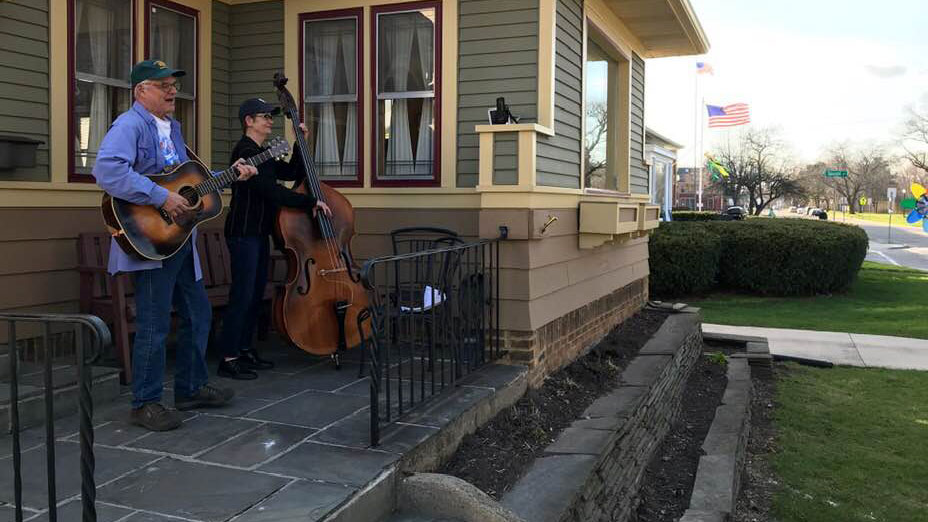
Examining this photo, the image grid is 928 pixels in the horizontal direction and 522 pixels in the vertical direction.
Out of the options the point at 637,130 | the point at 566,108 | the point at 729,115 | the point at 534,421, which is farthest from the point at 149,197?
the point at 729,115

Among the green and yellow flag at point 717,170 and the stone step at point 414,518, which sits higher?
the green and yellow flag at point 717,170

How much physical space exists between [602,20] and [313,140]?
3001mm

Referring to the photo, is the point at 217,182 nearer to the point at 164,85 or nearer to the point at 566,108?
the point at 164,85

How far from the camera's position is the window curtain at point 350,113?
20.3 feet

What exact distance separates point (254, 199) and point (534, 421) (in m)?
2.18

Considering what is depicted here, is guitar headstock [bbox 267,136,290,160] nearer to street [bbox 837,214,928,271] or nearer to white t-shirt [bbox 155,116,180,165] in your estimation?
white t-shirt [bbox 155,116,180,165]

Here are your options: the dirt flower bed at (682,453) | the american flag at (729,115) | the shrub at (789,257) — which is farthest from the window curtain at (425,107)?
the american flag at (729,115)

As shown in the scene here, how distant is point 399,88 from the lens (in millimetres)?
6066

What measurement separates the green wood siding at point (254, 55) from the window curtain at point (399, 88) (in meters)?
0.84

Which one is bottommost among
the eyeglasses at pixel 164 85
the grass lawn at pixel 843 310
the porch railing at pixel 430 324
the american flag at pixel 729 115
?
the grass lawn at pixel 843 310

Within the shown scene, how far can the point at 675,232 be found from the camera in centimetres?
1478

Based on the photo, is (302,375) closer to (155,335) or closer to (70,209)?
(155,335)

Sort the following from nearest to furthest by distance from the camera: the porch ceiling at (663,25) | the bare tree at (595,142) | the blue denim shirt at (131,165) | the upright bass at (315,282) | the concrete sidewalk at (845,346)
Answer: the blue denim shirt at (131,165)
the upright bass at (315,282)
the bare tree at (595,142)
the porch ceiling at (663,25)
the concrete sidewalk at (845,346)

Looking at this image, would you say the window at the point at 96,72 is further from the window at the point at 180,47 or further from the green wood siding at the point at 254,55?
the green wood siding at the point at 254,55
